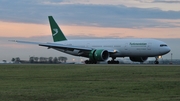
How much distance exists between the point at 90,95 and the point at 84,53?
167ft

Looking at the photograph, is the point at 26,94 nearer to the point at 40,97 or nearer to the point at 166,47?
the point at 40,97

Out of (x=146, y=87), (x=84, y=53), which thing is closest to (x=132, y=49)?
(x=84, y=53)

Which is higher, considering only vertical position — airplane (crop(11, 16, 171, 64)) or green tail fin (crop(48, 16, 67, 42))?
green tail fin (crop(48, 16, 67, 42))

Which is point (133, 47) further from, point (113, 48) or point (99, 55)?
point (99, 55)

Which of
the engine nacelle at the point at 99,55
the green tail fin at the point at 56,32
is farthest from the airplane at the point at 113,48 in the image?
the green tail fin at the point at 56,32

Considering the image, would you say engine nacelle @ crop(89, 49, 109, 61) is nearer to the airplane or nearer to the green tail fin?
the airplane

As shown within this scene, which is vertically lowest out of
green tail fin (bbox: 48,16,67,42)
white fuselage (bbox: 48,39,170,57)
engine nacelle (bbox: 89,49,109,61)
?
engine nacelle (bbox: 89,49,109,61)

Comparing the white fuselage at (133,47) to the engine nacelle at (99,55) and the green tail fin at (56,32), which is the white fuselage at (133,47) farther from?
the green tail fin at (56,32)

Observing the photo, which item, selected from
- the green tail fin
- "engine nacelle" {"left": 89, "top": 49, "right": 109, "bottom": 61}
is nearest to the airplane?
"engine nacelle" {"left": 89, "top": 49, "right": 109, "bottom": 61}

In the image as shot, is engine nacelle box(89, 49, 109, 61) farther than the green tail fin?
No

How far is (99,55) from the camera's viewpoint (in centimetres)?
6406

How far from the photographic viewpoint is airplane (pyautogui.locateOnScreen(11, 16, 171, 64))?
211 ft

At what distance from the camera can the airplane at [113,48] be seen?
6431cm

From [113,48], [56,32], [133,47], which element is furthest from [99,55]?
[56,32]
